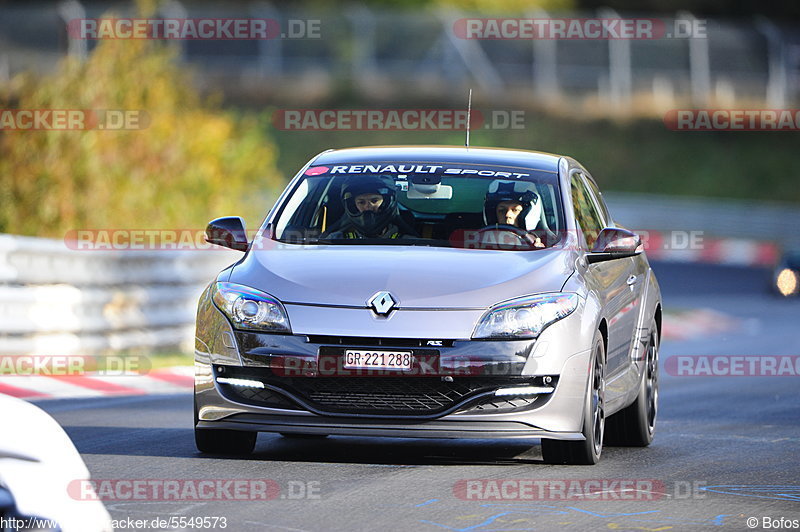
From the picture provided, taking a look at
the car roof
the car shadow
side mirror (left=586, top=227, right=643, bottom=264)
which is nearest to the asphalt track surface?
the car shadow

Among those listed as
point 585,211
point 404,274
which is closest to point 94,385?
point 585,211

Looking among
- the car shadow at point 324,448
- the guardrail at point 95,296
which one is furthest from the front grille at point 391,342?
the guardrail at point 95,296

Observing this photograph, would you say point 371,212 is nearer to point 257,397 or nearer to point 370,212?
point 370,212

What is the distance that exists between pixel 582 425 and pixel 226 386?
189cm

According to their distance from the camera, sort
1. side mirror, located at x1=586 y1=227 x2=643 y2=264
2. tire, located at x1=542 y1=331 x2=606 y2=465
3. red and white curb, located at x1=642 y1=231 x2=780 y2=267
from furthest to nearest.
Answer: red and white curb, located at x1=642 y1=231 x2=780 y2=267 < side mirror, located at x1=586 y1=227 x2=643 y2=264 < tire, located at x1=542 y1=331 x2=606 y2=465

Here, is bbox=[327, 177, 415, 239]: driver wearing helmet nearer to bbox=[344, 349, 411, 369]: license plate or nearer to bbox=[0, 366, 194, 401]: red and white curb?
bbox=[344, 349, 411, 369]: license plate

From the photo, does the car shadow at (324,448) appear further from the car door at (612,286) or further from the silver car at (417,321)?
the car door at (612,286)

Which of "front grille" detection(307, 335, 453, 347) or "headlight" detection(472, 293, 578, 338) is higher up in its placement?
"headlight" detection(472, 293, 578, 338)

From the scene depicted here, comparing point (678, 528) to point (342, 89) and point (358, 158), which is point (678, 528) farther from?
point (342, 89)

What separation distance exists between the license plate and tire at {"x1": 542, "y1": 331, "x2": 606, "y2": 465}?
107cm

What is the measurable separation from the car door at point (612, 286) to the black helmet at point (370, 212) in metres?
1.12

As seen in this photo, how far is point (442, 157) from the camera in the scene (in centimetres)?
1054

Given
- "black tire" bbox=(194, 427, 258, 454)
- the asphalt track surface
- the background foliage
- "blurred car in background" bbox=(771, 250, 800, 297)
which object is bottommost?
the asphalt track surface

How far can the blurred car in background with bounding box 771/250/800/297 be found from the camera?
35219mm
